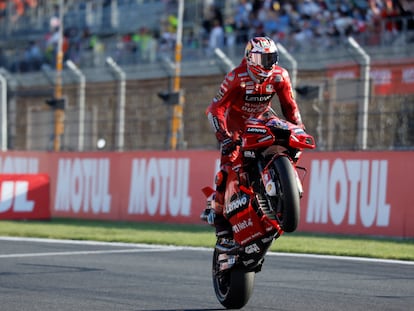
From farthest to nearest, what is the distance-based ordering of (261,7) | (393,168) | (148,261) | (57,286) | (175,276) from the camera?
(261,7) → (393,168) → (148,261) → (175,276) → (57,286)

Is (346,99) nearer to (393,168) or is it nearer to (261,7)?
(393,168)

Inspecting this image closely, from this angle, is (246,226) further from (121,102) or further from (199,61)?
(199,61)

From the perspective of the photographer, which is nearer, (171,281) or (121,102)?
(171,281)

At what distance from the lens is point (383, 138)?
49.2 ft

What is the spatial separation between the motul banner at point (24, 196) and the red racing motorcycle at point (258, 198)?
11.0 meters

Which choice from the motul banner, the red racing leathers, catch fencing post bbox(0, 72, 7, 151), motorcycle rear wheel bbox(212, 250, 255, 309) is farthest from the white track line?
catch fencing post bbox(0, 72, 7, 151)

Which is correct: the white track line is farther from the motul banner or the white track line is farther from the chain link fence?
the motul banner

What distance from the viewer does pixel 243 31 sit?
22.5 meters

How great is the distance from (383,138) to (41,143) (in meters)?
8.60

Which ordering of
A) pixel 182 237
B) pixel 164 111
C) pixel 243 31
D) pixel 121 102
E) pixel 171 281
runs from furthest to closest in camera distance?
pixel 243 31 → pixel 121 102 → pixel 164 111 → pixel 182 237 → pixel 171 281

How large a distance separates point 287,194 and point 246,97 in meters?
1.47

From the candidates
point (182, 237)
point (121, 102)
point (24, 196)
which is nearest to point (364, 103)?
point (182, 237)

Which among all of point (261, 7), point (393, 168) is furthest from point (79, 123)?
point (393, 168)

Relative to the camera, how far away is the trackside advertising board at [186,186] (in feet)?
45.6
